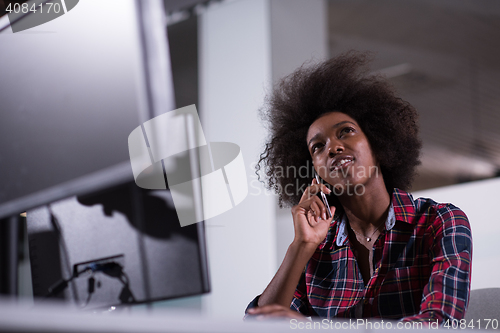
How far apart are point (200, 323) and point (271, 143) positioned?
138cm

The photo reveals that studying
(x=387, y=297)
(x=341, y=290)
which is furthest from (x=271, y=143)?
(x=387, y=297)

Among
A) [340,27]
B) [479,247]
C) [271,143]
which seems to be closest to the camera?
[479,247]

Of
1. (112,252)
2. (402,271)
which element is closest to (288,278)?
(402,271)

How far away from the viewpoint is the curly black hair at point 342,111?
4.72 feet

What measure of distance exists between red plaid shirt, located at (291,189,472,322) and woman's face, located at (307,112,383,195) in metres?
0.12

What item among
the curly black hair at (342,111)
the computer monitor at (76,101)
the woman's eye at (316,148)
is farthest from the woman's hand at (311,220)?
the computer monitor at (76,101)

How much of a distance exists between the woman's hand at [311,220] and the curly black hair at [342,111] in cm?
26

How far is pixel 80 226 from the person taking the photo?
2.54ft

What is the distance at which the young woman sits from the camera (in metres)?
1.07

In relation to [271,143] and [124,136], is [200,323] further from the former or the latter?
[271,143]

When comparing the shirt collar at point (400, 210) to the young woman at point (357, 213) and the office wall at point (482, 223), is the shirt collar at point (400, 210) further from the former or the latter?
the office wall at point (482, 223)

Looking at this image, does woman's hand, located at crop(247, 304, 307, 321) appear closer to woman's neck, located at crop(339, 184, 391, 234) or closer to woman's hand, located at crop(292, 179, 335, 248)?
woman's hand, located at crop(292, 179, 335, 248)

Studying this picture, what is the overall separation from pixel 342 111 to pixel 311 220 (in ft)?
1.38

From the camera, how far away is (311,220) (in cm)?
127
